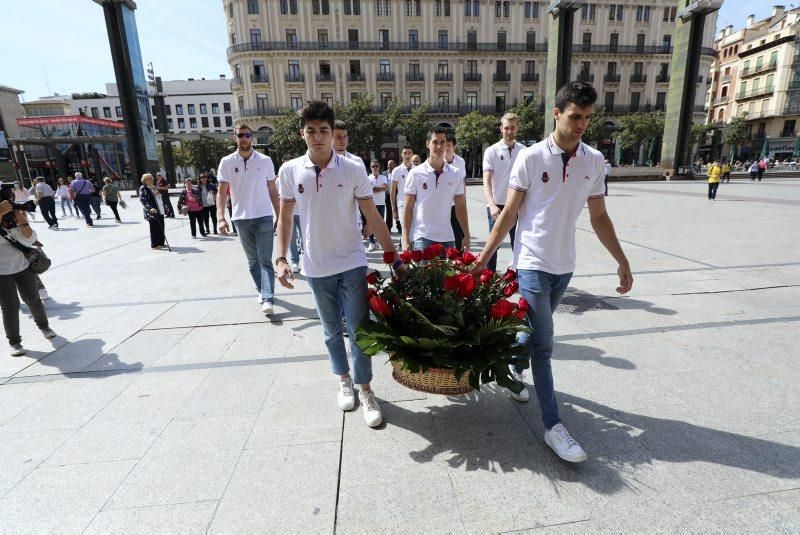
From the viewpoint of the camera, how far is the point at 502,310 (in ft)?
7.32

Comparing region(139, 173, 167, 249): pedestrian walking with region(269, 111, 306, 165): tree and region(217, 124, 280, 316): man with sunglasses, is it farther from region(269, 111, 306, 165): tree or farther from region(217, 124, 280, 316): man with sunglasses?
region(269, 111, 306, 165): tree

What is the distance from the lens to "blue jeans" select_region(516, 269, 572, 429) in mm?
2352

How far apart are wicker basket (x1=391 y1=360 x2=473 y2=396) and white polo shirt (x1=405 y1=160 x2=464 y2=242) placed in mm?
1850

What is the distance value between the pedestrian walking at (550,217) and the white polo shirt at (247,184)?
126 inches

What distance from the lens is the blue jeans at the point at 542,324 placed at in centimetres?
235

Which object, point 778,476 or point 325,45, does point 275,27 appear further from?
point 778,476

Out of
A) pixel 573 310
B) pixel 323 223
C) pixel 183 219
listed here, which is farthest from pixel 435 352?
pixel 183 219

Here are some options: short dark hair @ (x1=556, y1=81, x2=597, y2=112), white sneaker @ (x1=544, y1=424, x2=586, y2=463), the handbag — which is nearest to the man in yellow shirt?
short dark hair @ (x1=556, y1=81, x2=597, y2=112)

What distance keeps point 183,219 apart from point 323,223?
14887 millimetres

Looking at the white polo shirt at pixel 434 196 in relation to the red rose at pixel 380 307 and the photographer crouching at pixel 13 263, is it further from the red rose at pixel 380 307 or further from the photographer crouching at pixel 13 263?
the photographer crouching at pixel 13 263

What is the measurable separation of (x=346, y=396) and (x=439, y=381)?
2.82ft

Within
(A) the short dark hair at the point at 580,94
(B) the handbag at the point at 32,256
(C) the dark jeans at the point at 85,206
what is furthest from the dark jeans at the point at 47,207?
(A) the short dark hair at the point at 580,94

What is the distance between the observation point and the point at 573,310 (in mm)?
4641

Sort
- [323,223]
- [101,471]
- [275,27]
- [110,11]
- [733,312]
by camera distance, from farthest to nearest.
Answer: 1. [275,27]
2. [110,11]
3. [733,312]
4. [323,223]
5. [101,471]
